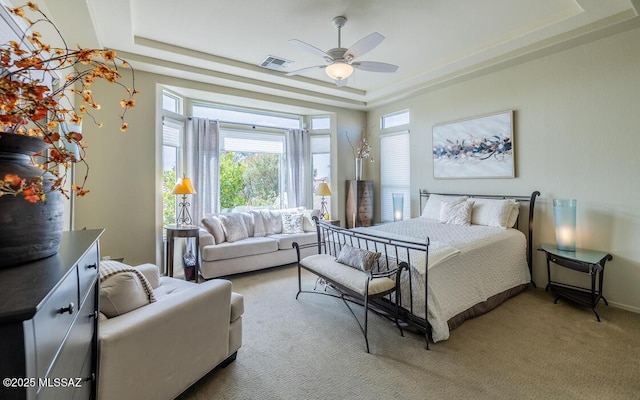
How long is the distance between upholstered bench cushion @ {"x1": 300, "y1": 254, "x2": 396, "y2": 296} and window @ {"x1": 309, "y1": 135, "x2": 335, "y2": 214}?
10.2 ft

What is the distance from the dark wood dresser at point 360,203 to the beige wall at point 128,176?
3395 mm

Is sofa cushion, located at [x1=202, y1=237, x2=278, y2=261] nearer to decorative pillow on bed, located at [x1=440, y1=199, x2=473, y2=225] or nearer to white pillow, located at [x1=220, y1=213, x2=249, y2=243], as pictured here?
white pillow, located at [x1=220, y1=213, x2=249, y2=243]

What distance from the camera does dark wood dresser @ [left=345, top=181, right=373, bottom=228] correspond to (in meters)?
5.65

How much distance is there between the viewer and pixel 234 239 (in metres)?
4.38

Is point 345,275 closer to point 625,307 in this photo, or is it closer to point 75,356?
point 75,356

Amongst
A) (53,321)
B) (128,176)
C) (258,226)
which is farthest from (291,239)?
(53,321)

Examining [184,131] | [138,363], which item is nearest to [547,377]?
[138,363]

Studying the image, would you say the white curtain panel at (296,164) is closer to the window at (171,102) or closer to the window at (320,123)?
the window at (320,123)

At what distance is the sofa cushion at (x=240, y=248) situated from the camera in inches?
156

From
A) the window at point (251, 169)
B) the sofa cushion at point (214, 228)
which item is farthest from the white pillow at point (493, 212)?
the sofa cushion at point (214, 228)

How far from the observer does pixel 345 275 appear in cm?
260

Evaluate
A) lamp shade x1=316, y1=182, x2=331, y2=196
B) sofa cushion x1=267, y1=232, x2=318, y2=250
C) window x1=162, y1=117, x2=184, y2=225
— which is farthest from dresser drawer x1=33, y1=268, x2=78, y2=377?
lamp shade x1=316, y1=182, x2=331, y2=196

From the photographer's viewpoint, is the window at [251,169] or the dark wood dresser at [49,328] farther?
the window at [251,169]

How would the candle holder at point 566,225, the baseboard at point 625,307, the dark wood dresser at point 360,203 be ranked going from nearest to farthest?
the baseboard at point 625,307 → the candle holder at point 566,225 → the dark wood dresser at point 360,203
